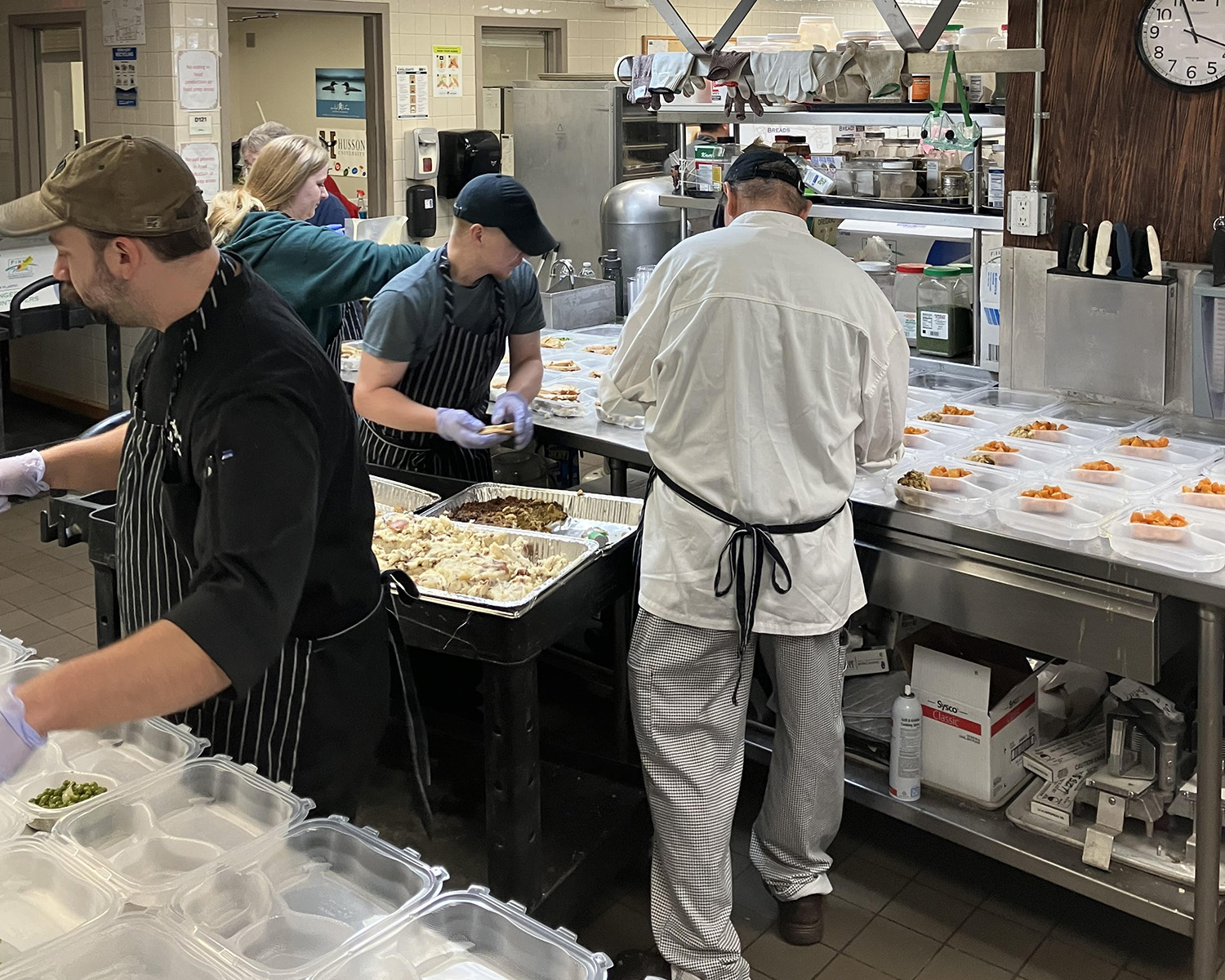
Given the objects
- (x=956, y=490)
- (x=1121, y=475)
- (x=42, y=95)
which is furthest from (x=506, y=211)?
(x=42, y=95)

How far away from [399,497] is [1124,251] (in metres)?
2.07

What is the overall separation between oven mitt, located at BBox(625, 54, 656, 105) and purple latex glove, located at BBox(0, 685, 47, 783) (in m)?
3.37

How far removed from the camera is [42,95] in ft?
25.4

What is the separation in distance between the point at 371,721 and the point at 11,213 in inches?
37.5

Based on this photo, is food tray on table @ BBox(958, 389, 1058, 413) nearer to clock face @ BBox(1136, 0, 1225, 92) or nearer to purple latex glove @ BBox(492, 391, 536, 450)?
clock face @ BBox(1136, 0, 1225, 92)

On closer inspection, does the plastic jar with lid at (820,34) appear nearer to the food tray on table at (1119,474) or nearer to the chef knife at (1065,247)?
the chef knife at (1065,247)

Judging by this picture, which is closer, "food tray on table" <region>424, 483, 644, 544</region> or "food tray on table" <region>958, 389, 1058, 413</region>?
"food tray on table" <region>424, 483, 644, 544</region>

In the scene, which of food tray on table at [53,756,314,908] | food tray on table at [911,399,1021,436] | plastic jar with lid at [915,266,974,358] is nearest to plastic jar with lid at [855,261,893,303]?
plastic jar with lid at [915,266,974,358]

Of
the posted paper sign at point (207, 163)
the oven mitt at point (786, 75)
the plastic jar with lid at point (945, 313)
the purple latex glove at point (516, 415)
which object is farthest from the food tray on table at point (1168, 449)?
the posted paper sign at point (207, 163)

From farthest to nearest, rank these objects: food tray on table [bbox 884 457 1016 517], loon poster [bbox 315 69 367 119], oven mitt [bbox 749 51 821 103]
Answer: loon poster [bbox 315 69 367 119], oven mitt [bbox 749 51 821 103], food tray on table [bbox 884 457 1016 517]

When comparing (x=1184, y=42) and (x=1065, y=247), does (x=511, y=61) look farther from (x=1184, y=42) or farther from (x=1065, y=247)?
(x=1184, y=42)

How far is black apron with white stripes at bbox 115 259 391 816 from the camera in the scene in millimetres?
2014

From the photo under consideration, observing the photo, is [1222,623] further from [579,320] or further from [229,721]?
[579,320]

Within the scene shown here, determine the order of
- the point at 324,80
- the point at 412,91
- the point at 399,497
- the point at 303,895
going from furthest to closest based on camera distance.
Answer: the point at 324,80, the point at 412,91, the point at 399,497, the point at 303,895
